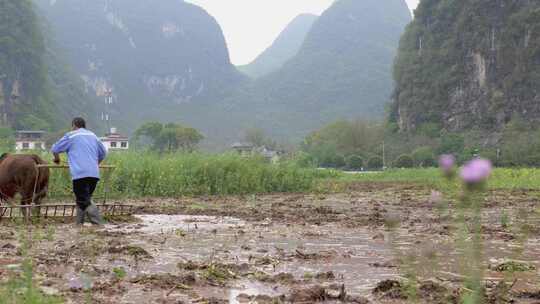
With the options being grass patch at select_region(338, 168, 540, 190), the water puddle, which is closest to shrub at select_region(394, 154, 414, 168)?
grass patch at select_region(338, 168, 540, 190)

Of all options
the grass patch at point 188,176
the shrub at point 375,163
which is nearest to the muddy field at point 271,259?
the grass patch at point 188,176

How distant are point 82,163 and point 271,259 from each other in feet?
12.1

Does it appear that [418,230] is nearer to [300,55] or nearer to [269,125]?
[269,125]

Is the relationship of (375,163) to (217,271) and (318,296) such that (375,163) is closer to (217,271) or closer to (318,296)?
(217,271)

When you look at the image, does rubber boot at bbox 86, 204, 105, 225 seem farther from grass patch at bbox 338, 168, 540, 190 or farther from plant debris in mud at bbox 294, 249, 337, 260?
grass patch at bbox 338, 168, 540, 190

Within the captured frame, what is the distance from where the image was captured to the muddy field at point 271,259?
14.6 feet

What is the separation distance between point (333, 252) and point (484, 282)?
6.56ft

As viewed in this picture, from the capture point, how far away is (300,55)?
17250cm

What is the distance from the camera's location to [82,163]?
28.2ft

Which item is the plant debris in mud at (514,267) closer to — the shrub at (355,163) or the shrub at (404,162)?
the shrub at (404,162)

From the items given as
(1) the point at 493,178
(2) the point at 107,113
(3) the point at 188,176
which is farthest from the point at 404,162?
(2) the point at 107,113

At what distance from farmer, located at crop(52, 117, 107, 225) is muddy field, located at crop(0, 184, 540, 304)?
1.12 feet

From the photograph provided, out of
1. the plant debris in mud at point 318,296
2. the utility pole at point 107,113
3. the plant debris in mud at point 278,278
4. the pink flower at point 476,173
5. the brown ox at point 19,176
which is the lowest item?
the plant debris in mud at point 318,296

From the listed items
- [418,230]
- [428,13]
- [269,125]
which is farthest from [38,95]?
[418,230]
